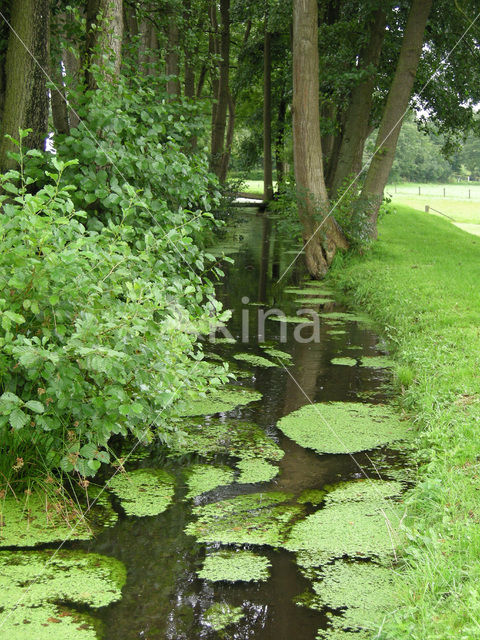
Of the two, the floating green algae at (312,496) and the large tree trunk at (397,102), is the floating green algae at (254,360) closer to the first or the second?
the floating green algae at (312,496)

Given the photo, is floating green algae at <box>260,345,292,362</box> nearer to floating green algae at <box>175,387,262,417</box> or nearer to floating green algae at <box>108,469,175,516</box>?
floating green algae at <box>175,387,262,417</box>

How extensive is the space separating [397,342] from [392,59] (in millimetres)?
11470

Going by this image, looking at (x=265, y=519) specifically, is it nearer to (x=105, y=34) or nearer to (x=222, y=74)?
(x=105, y=34)

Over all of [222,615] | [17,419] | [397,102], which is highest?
[397,102]

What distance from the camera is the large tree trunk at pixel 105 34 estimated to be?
649cm

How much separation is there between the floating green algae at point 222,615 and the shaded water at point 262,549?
0.03 m

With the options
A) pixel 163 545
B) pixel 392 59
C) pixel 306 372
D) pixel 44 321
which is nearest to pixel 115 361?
pixel 44 321

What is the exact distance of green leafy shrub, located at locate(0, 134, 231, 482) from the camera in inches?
148

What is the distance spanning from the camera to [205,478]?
14.8 ft

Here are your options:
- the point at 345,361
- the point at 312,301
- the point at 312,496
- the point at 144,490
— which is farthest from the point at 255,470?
the point at 312,301

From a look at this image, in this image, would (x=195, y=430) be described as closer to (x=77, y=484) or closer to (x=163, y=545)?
(x=77, y=484)

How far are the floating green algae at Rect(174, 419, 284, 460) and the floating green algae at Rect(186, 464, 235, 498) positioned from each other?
0.21m

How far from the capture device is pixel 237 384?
257 inches

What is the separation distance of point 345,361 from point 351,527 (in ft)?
11.9
